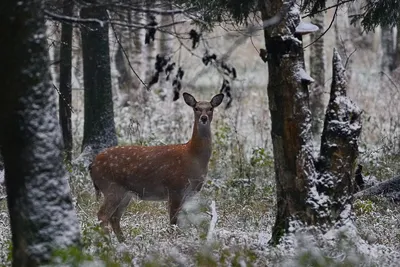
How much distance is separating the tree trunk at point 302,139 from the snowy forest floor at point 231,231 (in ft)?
0.71

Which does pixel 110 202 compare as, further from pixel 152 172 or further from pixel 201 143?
pixel 201 143

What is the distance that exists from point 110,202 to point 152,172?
62 cm

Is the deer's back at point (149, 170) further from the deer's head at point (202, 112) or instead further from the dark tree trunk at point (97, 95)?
the dark tree trunk at point (97, 95)

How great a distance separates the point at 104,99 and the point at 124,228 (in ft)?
16.2

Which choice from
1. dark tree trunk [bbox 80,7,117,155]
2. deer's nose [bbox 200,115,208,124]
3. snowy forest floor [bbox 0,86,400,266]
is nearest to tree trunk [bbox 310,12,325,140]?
snowy forest floor [bbox 0,86,400,266]

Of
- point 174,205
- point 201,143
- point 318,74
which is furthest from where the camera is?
point 318,74

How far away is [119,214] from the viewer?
10.1m

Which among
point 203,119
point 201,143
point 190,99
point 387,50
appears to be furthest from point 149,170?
point 387,50

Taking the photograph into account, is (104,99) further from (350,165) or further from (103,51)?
(350,165)

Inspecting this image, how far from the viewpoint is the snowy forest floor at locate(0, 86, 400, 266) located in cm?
665

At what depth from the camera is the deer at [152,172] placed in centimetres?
1015

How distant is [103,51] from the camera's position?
1411cm

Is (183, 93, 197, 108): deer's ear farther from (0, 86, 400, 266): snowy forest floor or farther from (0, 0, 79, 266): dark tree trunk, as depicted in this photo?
(0, 0, 79, 266): dark tree trunk

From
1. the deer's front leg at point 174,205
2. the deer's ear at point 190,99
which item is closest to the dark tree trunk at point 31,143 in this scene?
the deer's front leg at point 174,205
